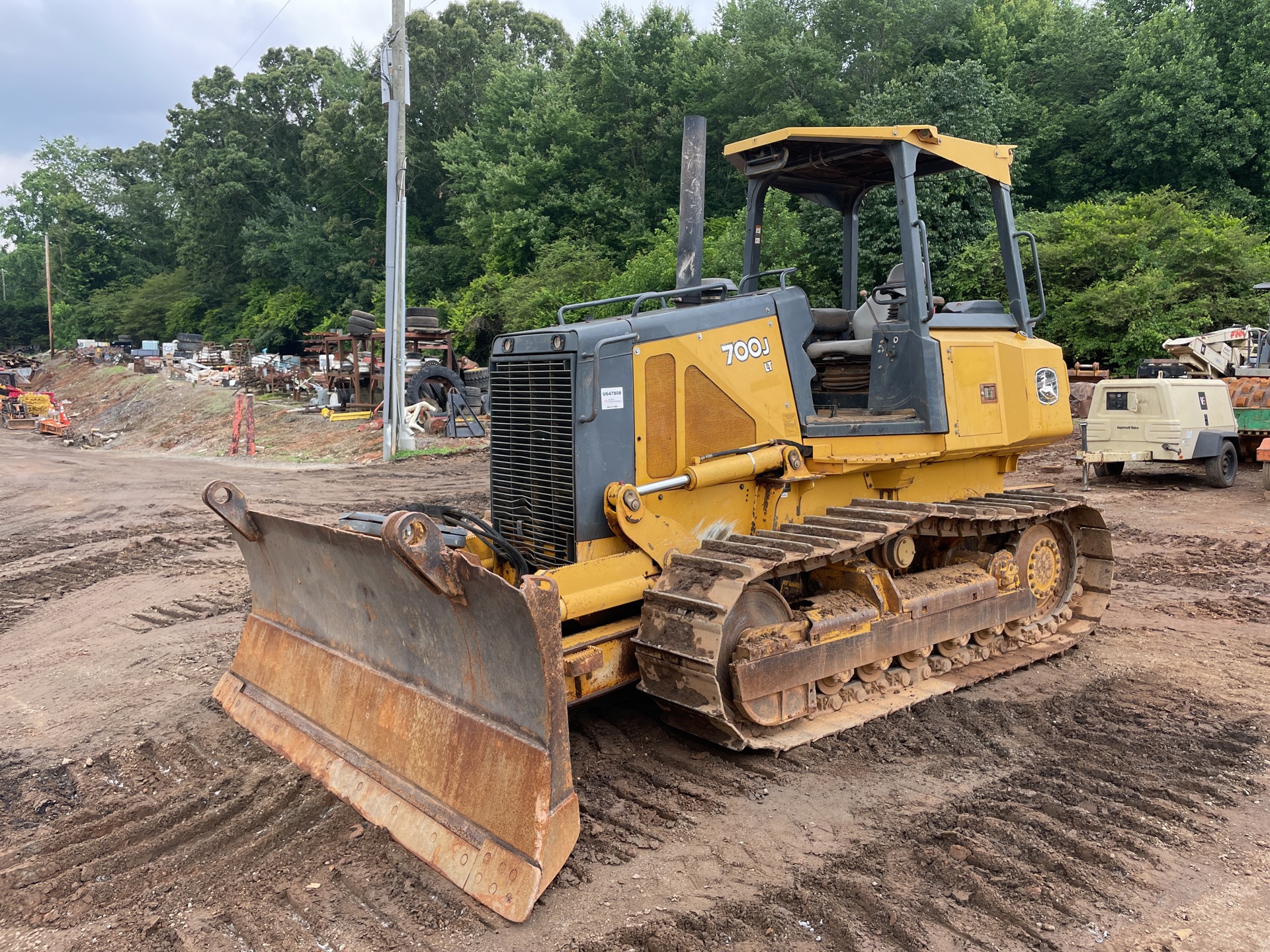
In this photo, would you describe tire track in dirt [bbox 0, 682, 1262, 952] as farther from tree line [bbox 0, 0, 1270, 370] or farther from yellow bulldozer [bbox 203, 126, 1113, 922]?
tree line [bbox 0, 0, 1270, 370]

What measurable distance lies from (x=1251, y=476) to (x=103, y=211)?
75271mm

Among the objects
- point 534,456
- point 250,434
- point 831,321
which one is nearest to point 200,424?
point 250,434

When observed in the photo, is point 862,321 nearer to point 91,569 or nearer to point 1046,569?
point 1046,569

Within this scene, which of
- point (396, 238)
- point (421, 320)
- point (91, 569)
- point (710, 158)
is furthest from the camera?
point (710, 158)

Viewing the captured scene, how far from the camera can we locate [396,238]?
17.9 metres

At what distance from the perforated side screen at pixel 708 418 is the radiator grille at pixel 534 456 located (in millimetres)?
705

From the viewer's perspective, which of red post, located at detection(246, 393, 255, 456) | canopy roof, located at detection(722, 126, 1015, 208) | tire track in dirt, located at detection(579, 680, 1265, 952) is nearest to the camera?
tire track in dirt, located at detection(579, 680, 1265, 952)

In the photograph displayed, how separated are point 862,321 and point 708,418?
1.58 m

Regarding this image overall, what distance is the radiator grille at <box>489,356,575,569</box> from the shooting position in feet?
15.1

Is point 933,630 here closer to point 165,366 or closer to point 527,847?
point 527,847

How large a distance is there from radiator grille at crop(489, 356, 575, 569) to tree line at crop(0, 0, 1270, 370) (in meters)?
14.4

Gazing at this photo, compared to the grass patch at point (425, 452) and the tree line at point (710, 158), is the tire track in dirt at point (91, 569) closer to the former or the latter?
the grass patch at point (425, 452)

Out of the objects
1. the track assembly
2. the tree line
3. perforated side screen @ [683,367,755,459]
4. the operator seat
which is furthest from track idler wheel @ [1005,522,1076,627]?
the tree line

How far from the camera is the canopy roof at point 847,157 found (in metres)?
5.38
